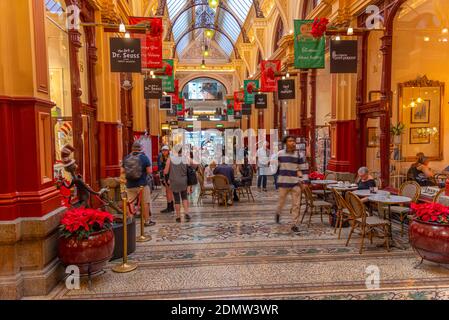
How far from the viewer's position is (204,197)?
33.9 feet

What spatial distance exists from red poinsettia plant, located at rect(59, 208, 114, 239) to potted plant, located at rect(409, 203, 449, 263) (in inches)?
153

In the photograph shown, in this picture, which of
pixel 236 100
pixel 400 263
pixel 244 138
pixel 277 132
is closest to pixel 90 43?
pixel 400 263

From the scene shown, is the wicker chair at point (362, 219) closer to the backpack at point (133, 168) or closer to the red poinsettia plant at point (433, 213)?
the red poinsettia plant at point (433, 213)

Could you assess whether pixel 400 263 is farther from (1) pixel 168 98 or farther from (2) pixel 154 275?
(1) pixel 168 98

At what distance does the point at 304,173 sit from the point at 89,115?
4866 millimetres

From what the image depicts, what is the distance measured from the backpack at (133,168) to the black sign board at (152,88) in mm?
5270

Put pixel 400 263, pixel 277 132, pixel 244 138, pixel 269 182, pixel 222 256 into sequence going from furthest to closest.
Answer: pixel 244 138 → pixel 277 132 → pixel 269 182 → pixel 222 256 → pixel 400 263

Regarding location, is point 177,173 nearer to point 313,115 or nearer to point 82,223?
point 82,223

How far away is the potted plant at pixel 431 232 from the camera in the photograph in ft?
13.6

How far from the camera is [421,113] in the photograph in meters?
9.04

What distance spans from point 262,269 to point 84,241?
7.22 ft

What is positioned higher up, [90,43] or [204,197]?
[90,43]

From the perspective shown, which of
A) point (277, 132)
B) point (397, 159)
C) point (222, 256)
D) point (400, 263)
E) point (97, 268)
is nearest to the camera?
point (97, 268)

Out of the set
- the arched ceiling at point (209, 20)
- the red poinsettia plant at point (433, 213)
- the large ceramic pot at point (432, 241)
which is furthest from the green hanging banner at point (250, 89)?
the large ceramic pot at point (432, 241)
